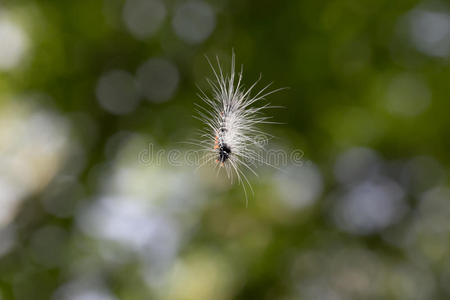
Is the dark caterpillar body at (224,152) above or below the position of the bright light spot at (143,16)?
below

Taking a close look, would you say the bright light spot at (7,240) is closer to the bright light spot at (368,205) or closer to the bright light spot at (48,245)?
the bright light spot at (48,245)

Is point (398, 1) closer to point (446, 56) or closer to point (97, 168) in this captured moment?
point (446, 56)

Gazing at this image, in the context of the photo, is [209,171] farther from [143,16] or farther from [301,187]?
[143,16]

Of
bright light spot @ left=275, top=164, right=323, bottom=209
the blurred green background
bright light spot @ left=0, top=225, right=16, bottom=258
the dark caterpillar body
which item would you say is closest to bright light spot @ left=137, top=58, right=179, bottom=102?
the blurred green background

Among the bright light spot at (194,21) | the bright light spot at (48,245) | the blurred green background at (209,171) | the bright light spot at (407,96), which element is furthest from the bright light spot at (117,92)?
the bright light spot at (407,96)

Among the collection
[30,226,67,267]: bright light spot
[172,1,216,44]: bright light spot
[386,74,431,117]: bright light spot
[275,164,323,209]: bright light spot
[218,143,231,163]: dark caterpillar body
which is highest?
[172,1,216,44]: bright light spot

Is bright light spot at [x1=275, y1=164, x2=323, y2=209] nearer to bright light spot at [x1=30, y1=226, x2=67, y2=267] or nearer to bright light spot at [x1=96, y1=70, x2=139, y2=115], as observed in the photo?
bright light spot at [x1=96, y1=70, x2=139, y2=115]

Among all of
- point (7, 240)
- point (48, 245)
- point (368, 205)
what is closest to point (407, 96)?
point (368, 205)
